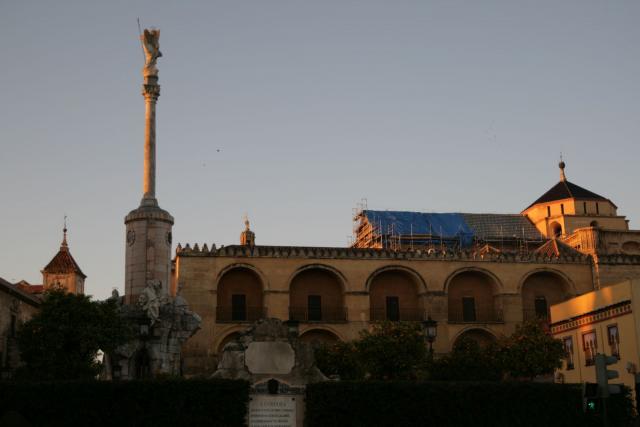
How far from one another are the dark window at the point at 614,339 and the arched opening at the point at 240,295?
2135 centimetres

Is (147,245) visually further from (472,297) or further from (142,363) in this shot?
(472,297)

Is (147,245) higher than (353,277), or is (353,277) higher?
(353,277)

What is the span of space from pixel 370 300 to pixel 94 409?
34.6 metres

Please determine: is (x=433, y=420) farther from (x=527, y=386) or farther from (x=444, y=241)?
(x=444, y=241)

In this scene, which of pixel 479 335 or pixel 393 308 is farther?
pixel 393 308

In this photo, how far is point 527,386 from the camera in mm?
27031

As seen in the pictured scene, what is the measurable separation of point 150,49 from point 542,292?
31253 millimetres

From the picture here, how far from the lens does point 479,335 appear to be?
188 feet

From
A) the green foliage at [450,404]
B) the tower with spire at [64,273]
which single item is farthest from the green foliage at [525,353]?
the tower with spire at [64,273]

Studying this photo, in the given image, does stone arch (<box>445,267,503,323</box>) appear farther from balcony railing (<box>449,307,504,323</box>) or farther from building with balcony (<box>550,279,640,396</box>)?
building with balcony (<box>550,279,640,396</box>)

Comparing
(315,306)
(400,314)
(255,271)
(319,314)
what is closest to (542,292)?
(400,314)

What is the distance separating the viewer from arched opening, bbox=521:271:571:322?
193 feet

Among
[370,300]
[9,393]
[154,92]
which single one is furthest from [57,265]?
[9,393]

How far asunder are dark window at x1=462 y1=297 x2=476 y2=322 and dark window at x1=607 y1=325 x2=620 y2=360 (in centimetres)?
1703
